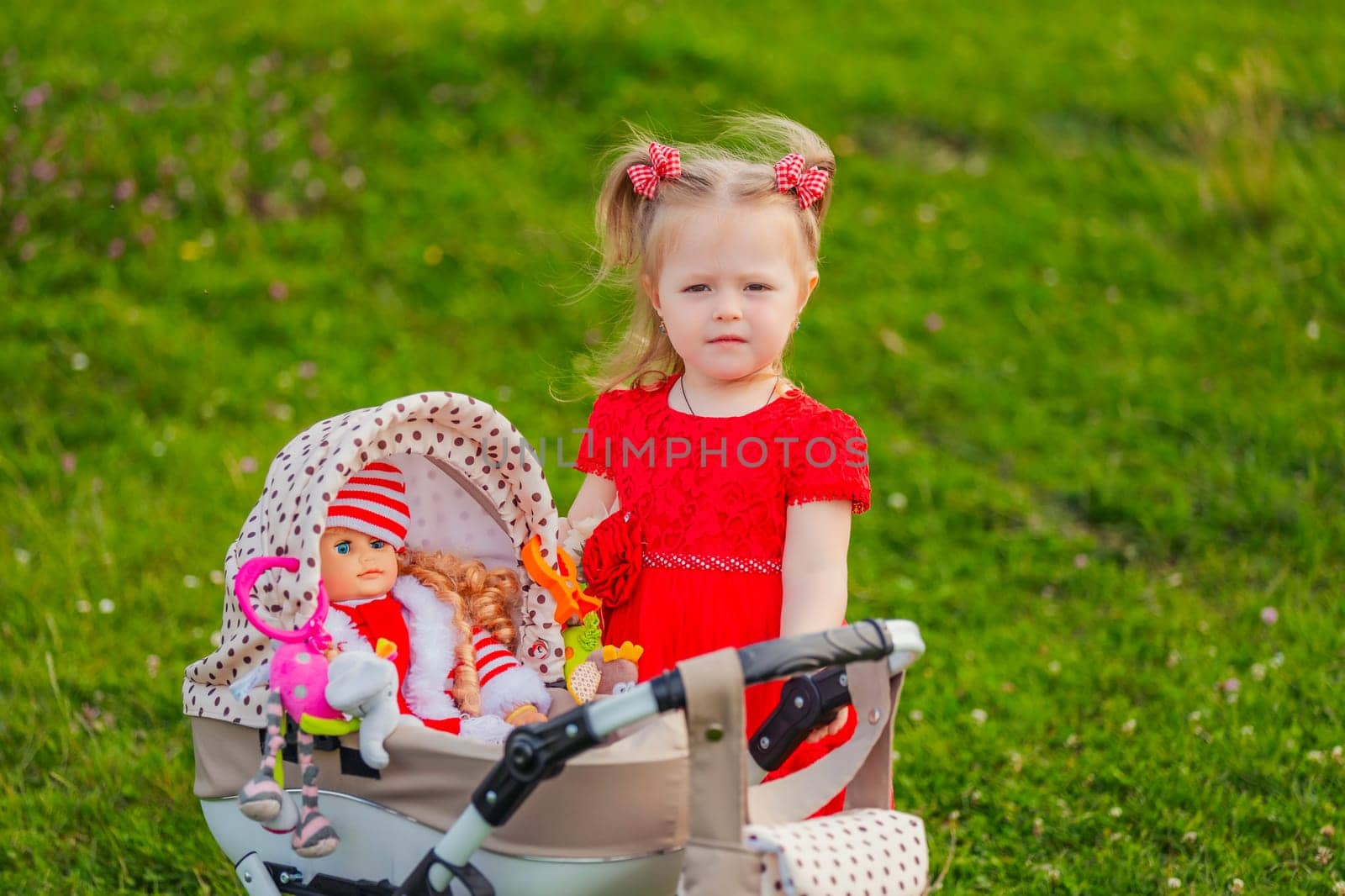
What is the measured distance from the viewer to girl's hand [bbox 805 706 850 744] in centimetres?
251

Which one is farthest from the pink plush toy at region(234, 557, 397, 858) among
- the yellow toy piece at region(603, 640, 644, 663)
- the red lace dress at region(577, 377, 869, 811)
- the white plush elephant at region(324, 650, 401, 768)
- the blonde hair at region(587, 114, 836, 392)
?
the blonde hair at region(587, 114, 836, 392)

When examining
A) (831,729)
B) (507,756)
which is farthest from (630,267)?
(507,756)

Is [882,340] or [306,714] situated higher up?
[306,714]

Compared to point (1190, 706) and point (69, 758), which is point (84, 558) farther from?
point (1190, 706)

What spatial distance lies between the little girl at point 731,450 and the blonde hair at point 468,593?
18 cm

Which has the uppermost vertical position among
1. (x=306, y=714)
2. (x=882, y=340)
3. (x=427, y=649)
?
(x=306, y=714)

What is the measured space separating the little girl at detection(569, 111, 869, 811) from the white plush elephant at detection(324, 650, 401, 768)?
0.66 meters

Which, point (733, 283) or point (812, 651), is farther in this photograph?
point (733, 283)

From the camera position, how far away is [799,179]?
9.07 feet

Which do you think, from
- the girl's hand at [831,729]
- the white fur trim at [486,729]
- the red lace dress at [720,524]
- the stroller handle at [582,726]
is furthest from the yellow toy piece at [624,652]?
the stroller handle at [582,726]

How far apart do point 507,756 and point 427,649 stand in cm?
74

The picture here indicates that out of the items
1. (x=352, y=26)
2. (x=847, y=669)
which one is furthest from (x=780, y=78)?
(x=847, y=669)

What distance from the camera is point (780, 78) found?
7422 millimetres

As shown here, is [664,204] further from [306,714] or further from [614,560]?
[306,714]
